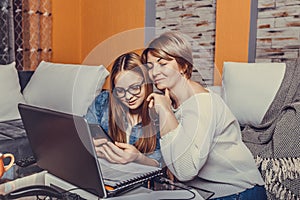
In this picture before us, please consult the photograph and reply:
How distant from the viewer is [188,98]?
24.0 inches

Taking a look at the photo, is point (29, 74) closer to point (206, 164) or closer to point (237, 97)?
point (237, 97)

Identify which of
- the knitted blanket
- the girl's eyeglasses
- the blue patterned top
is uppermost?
the girl's eyeglasses

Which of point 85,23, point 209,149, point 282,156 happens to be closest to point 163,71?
point 209,149

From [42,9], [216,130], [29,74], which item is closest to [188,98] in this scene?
[216,130]

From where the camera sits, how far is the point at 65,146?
711mm

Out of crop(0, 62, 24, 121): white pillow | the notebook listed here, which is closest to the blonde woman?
the notebook

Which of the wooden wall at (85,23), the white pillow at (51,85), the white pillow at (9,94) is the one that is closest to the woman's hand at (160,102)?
the white pillow at (51,85)

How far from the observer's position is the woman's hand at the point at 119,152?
27.4 inches

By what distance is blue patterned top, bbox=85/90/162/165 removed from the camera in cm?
66

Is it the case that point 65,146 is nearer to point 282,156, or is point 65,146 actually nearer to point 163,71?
point 163,71

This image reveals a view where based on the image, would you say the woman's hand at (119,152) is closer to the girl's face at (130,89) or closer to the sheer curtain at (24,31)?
the girl's face at (130,89)

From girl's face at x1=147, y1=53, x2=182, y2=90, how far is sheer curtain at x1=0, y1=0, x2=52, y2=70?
2.38m

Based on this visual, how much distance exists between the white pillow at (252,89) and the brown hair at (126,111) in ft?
3.79

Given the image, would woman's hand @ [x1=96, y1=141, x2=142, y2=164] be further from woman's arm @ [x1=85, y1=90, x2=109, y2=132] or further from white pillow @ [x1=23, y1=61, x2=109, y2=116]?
white pillow @ [x1=23, y1=61, x2=109, y2=116]
